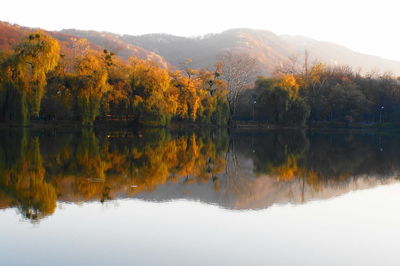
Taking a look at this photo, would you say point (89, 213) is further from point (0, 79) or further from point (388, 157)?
point (0, 79)

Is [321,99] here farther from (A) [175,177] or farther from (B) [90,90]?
(A) [175,177]

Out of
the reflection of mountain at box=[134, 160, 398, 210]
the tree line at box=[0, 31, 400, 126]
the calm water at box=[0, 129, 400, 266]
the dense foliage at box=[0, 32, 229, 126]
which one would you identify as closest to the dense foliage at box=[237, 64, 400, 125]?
the tree line at box=[0, 31, 400, 126]

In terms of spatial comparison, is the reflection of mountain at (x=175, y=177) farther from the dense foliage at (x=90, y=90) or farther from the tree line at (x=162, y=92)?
the tree line at (x=162, y=92)

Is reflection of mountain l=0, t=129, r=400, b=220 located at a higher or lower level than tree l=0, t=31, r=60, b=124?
lower

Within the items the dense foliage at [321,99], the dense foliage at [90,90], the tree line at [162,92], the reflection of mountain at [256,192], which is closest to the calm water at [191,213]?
the reflection of mountain at [256,192]

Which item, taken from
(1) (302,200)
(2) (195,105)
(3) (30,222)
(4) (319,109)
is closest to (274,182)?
(1) (302,200)

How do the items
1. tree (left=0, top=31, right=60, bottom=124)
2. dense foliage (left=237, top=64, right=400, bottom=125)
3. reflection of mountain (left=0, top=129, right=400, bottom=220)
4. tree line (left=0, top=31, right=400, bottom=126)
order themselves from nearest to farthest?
reflection of mountain (left=0, top=129, right=400, bottom=220)
tree (left=0, top=31, right=60, bottom=124)
tree line (left=0, top=31, right=400, bottom=126)
dense foliage (left=237, top=64, right=400, bottom=125)

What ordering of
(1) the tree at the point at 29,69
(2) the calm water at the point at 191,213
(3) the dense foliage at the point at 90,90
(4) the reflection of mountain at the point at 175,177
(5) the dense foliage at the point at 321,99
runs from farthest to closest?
(5) the dense foliage at the point at 321,99, (3) the dense foliage at the point at 90,90, (1) the tree at the point at 29,69, (4) the reflection of mountain at the point at 175,177, (2) the calm water at the point at 191,213

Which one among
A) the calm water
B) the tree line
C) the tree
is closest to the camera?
the calm water

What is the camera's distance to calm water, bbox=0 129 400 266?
7.48m

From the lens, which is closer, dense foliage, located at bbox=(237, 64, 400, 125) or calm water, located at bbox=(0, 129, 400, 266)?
calm water, located at bbox=(0, 129, 400, 266)

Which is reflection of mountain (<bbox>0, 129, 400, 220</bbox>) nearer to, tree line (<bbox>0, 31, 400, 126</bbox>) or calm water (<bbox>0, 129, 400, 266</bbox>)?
calm water (<bbox>0, 129, 400, 266</bbox>)

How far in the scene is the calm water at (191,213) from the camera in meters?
7.48

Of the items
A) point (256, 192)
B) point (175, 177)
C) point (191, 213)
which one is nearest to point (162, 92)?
point (175, 177)
